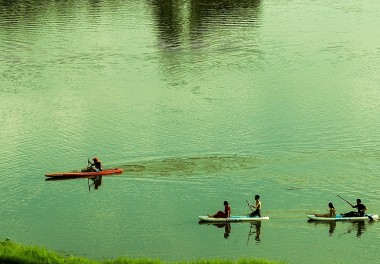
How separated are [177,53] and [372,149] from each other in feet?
107

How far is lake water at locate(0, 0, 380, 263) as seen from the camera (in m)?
44.7

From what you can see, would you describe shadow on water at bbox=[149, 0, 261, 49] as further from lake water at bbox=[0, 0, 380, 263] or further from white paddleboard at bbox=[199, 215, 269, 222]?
white paddleboard at bbox=[199, 215, 269, 222]

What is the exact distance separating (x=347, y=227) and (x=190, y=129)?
18.9 metres

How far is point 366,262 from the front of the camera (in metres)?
41.0

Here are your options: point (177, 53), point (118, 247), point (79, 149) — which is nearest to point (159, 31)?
point (177, 53)

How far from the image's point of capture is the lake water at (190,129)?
44719 millimetres

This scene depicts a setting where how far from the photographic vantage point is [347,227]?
4588cm

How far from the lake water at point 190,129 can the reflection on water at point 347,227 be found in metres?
0.11

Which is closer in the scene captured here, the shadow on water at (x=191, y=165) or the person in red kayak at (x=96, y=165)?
the person in red kayak at (x=96, y=165)

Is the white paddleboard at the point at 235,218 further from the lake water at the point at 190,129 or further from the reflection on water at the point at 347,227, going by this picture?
the reflection on water at the point at 347,227

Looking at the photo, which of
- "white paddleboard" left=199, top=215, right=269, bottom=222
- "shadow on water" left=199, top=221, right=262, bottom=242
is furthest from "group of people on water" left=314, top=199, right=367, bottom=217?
"shadow on water" left=199, top=221, right=262, bottom=242

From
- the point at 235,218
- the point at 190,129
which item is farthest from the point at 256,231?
the point at 190,129

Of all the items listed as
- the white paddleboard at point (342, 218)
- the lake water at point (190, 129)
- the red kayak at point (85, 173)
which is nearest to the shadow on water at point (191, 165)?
the lake water at point (190, 129)

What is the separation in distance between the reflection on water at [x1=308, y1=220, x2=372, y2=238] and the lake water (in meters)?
0.11
